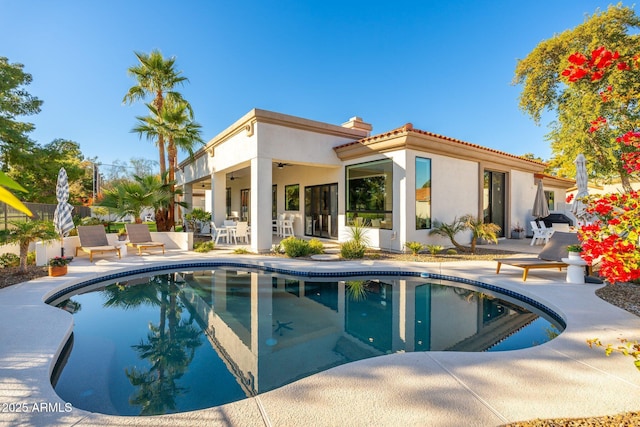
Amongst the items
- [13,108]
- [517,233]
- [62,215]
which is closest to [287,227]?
[62,215]

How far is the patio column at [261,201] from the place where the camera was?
1128cm

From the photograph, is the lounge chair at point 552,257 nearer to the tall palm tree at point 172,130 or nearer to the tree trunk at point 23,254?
the tree trunk at point 23,254

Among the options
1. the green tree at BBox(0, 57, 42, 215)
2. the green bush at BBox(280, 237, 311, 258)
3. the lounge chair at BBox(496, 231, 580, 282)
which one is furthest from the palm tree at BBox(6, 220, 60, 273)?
the green tree at BBox(0, 57, 42, 215)

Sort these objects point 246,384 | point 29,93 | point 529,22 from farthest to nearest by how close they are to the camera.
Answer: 1. point 29,93
2. point 529,22
3. point 246,384

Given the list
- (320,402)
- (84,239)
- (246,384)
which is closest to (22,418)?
(246,384)

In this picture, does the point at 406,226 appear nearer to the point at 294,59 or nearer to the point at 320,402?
the point at 320,402

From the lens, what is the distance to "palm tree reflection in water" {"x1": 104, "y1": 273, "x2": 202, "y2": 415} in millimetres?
3580

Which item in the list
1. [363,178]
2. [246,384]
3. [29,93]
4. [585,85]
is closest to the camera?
[246,384]

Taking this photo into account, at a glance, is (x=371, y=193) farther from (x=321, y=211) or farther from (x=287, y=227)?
(x=287, y=227)

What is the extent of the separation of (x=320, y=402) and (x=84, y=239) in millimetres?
11547

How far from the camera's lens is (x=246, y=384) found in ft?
12.5

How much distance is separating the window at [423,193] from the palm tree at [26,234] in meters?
11.3

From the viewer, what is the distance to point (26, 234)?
773 cm

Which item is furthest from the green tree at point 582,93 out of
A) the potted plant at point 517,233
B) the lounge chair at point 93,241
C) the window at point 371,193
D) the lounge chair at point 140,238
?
the lounge chair at point 93,241
